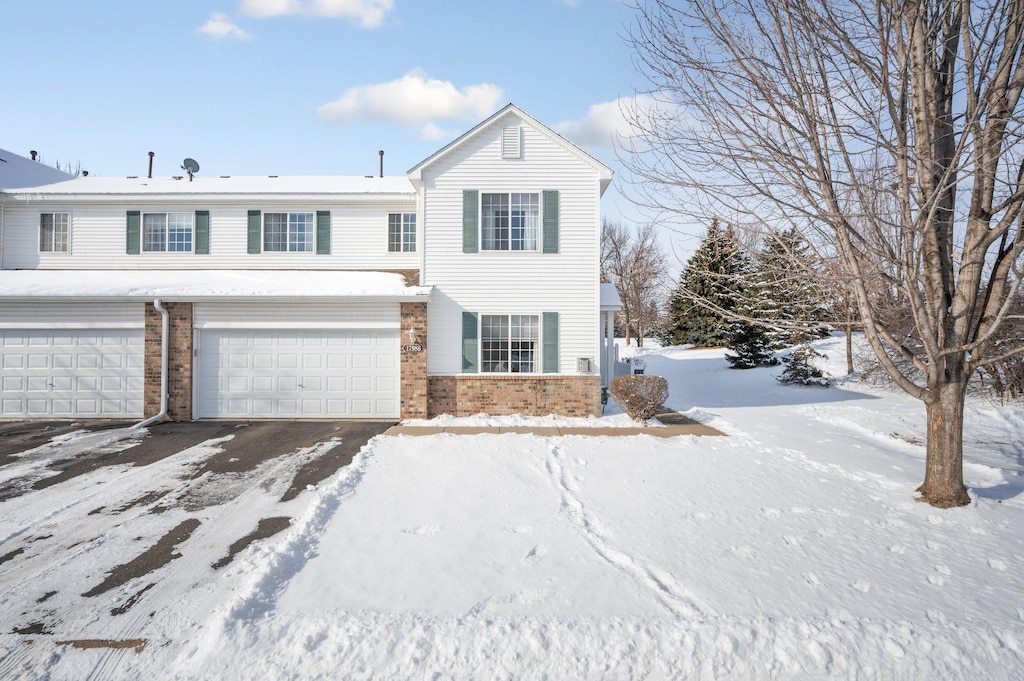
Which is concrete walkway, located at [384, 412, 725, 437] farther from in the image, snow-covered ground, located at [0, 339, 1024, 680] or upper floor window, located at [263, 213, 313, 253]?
upper floor window, located at [263, 213, 313, 253]

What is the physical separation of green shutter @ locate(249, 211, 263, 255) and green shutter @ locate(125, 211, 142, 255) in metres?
2.81

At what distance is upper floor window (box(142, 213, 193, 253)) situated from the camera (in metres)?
13.5

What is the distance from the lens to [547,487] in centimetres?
657

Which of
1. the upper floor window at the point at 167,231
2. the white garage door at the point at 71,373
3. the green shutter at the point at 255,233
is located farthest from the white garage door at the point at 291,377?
the upper floor window at the point at 167,231

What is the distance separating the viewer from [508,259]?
11711mm

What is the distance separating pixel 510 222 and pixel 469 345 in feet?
9.52

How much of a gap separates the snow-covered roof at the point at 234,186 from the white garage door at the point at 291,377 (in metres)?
4.07

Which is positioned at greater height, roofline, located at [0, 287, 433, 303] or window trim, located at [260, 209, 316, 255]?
window trim, located at [260, 209, 316, 255]

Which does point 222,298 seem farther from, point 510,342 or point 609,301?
point 609,301

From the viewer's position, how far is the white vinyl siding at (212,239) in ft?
44.1

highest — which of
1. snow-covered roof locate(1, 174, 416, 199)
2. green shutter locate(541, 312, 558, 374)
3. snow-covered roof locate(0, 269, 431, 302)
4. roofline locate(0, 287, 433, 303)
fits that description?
snow-covered roof locate(1, 174, 416, 199)

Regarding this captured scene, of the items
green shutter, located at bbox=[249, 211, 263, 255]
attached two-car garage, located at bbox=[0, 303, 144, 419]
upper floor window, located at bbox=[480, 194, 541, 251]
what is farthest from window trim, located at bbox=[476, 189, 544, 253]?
attached two-car garage, located at bbox=[0, 303, 144, 419]

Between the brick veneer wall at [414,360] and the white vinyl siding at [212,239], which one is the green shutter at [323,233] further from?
the brick veneer wall at [414,360]

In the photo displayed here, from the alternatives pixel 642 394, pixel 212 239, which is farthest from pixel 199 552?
pixel 212 239
